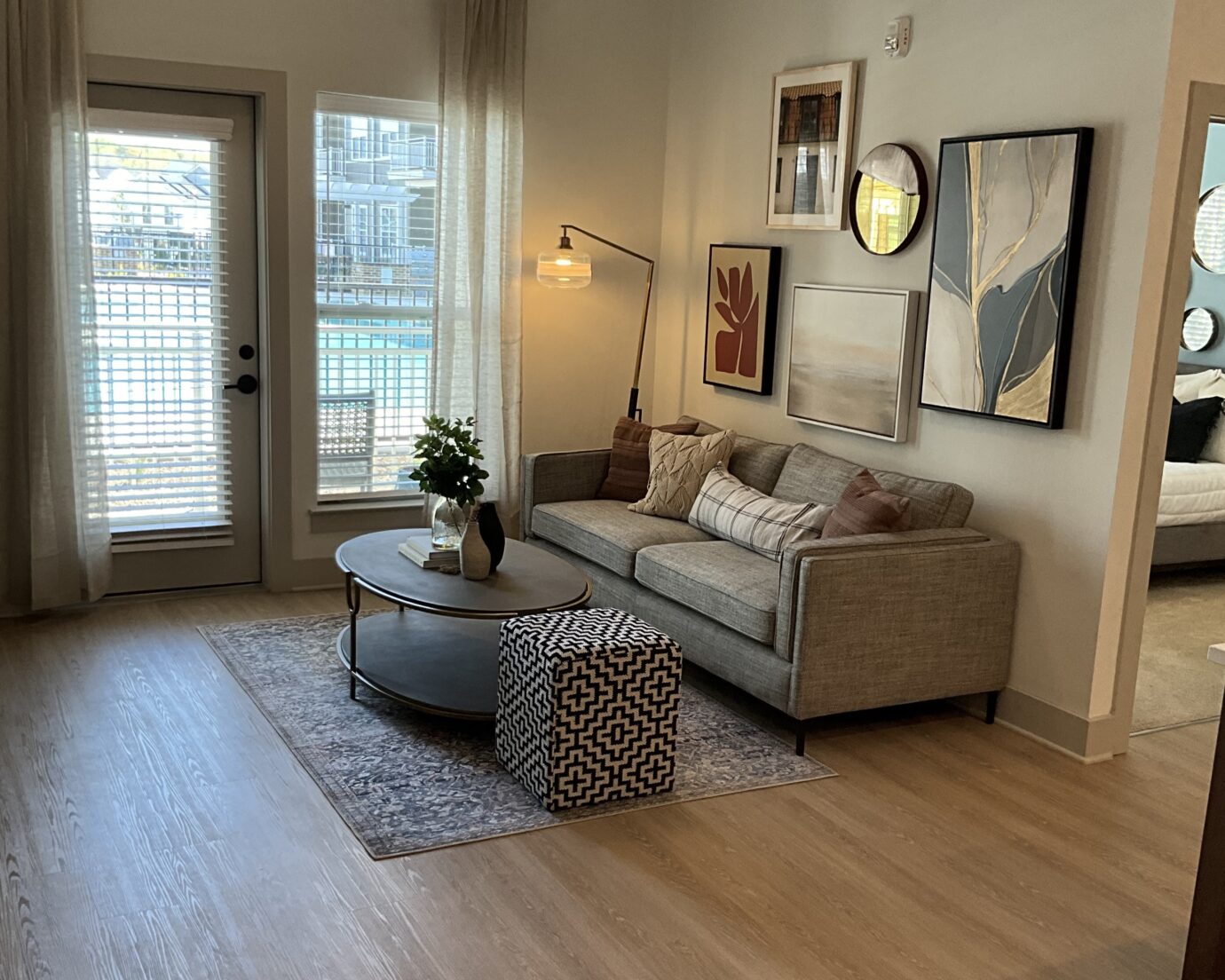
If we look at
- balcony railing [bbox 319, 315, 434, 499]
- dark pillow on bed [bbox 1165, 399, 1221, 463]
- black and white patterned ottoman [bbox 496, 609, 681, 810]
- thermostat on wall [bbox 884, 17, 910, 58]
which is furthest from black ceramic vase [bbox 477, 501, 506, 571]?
dark pillow on bed [bbox 1165, 399, 1221, 463]

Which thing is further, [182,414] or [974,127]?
[182,414]

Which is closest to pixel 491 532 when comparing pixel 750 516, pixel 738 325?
pixel 750 516

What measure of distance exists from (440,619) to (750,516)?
128 centimetres

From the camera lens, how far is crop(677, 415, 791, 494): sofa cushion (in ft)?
16.8

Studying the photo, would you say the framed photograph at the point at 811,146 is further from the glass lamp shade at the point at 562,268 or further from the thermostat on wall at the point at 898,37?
the glass lamp shade at the point at 562,268

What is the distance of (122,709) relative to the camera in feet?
13.3

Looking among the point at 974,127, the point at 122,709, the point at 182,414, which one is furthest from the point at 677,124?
the point at 122,709

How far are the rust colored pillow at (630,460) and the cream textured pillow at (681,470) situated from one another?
13 centimetres

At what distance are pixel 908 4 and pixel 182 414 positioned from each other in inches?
131

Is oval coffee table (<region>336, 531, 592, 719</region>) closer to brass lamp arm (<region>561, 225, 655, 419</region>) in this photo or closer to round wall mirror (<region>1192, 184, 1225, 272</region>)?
brass lamp arm (<region>561, 225, 655, 419</region>)

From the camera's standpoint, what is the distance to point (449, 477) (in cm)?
417

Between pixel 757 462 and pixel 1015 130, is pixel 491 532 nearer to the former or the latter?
pixel 757 462

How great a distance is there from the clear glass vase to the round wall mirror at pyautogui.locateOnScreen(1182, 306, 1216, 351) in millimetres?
4919

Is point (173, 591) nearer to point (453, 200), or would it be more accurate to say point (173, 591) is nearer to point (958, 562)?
point (453, 200)
